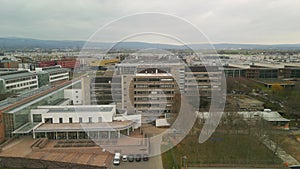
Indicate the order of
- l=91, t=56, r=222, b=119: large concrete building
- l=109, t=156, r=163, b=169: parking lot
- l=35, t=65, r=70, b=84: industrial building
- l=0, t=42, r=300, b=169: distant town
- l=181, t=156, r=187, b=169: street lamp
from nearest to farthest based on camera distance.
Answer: l=181, t=156, r=187, b=169: street lamp
l=109, t=156, r=163, b=169: parking lot
l=0, t=42, r=300, b=169: distant town
l=91, t=56, r=222, b=119: large concrete building
l=35, t=65, r=70, b=84: industrial building

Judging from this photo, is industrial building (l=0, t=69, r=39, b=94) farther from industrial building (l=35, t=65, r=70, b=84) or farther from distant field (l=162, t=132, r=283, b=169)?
distant field (l=162, t=132, r=283, b=169)

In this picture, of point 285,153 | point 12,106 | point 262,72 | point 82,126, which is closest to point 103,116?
point 82,126

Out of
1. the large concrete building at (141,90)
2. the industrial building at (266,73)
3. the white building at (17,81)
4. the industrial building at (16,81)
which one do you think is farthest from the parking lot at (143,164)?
the industrial building at (266,73)

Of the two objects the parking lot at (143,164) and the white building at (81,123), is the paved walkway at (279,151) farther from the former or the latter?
the white building at (81,123)

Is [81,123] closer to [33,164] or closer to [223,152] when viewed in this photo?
[33,164]

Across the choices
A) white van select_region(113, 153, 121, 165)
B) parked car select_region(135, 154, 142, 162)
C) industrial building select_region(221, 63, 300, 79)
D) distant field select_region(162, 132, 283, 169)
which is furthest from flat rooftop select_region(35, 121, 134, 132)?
industrial building select_region(221, 63, 300, 79)

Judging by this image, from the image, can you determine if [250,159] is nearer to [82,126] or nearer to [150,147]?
[150,147]
